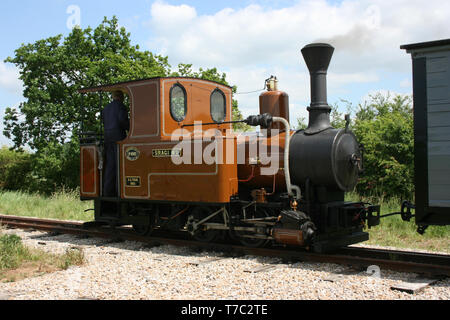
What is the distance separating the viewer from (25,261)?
7039 mm

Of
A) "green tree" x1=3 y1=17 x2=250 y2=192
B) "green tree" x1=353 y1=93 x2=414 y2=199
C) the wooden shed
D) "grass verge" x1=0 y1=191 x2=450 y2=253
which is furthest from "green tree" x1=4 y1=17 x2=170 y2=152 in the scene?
the wooden shed

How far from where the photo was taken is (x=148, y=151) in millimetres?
8320

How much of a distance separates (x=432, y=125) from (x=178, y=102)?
447cm

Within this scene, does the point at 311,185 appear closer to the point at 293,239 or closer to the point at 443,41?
the point at 293,239

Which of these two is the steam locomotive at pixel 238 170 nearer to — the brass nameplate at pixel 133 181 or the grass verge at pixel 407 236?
the brass nameplate at pixel 133 181

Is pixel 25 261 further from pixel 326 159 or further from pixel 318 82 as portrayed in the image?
pixel 318 82

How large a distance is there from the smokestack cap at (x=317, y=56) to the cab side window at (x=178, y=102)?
8.15 ft

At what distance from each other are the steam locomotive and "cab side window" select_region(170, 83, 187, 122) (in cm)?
2

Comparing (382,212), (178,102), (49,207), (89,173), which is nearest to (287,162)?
(178,102)

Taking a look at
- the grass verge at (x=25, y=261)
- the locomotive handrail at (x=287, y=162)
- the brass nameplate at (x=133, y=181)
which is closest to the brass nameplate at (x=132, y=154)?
the brass nameplate at (x=133, y=181)

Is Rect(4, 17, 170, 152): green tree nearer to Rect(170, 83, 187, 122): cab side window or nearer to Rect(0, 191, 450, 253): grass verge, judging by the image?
Rect(0, 191, 450, 253): grass verge

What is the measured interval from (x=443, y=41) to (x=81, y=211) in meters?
11.1

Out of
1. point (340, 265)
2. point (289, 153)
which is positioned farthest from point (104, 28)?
point (340, 265)

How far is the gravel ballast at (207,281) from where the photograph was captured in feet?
16.8
